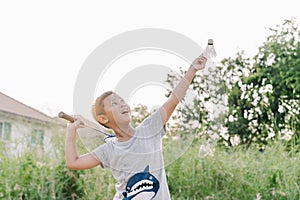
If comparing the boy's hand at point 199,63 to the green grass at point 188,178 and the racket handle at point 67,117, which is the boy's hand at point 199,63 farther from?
the green grass at point 188,178

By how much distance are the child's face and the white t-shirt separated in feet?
0.24

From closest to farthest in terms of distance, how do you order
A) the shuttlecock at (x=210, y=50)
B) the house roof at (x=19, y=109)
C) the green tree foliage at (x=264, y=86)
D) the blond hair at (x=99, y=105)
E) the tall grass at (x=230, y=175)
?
1. the shuttlecock at (x=210, y=50)
2. the blond hair at (x=99, y=105)
3. the tall grass at (x=230, y=175)
4. the house roof at (x=19, y=109)
5. the green tree foliage at (x=264, y=86)

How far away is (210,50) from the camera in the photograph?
1578 millimetres

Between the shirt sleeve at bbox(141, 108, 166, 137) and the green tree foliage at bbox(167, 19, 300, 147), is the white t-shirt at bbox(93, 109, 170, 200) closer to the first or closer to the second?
the shirt sleeve at bbox(141, 108, 166, 137)

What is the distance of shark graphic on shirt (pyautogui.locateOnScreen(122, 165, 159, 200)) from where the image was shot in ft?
5.42

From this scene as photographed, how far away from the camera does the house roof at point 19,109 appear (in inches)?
139

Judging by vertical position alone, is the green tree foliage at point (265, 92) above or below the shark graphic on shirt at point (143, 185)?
above

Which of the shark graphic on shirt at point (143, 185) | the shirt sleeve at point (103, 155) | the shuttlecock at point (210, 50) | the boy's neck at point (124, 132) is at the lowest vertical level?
the shark graphic on shirt at point (143, 185)

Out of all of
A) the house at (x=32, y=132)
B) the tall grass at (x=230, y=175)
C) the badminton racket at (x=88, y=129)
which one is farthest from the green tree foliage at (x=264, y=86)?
the badminton racket at (x=88, y=129)

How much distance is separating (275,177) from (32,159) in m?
1.55

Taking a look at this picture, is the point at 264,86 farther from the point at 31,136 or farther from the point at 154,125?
the point at 154,125

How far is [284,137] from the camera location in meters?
3.39

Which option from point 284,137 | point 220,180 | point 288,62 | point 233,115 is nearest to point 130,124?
point 220,180

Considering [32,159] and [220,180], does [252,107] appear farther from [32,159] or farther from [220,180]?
[32,159]
